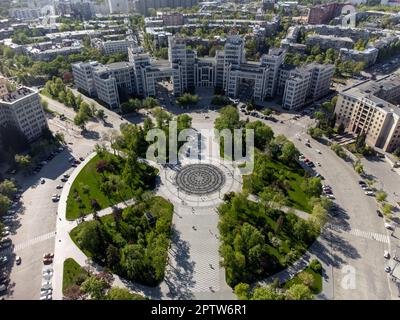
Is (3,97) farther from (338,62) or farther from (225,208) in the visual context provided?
(338,62)

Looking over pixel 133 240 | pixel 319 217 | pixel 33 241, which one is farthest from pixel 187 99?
pixel 33 241

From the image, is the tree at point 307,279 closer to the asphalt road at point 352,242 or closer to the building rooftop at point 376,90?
the asphalt road at point 352,242

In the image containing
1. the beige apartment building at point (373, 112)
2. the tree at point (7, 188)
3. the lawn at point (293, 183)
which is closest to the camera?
the lawn at point (293, 183)

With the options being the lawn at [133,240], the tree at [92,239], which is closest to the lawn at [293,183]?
the lawn at [133,240]

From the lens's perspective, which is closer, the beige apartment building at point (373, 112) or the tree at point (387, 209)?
the tree at point (387, 209)

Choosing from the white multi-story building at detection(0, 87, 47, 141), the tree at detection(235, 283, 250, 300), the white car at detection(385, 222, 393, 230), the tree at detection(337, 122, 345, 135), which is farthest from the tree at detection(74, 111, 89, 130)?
the white car at detection(385, 222, 393, 230)
